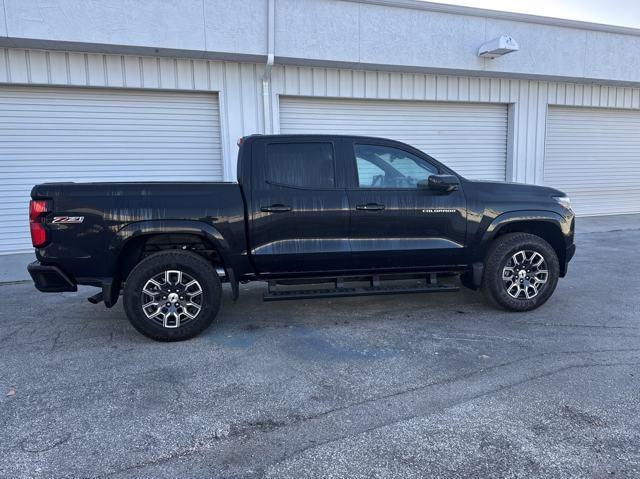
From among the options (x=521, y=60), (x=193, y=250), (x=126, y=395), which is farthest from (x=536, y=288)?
(x=521, y=60)

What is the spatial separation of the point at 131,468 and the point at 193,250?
2401 millimetres

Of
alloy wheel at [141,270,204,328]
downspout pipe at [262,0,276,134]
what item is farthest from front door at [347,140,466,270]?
downspout pipe at [262,0,276,134]

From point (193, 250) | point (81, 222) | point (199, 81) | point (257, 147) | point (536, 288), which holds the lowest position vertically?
point (536, 288)

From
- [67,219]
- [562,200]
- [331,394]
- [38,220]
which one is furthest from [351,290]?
[38,220]

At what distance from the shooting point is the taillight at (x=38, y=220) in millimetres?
4016

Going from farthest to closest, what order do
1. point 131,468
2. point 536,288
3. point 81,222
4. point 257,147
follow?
point 536,288
point 257,147
point 81,222
point 131,468

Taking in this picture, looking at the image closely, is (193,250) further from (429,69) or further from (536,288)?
(429,69)

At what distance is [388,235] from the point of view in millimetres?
4707

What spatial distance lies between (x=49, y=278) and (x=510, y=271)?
183 inches

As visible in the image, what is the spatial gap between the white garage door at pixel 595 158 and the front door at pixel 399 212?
8.49 m

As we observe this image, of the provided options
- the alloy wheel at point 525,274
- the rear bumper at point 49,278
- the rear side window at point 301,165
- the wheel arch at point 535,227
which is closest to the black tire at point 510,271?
the alloy wheel at point 525,274

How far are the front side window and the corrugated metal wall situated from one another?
4872 mm

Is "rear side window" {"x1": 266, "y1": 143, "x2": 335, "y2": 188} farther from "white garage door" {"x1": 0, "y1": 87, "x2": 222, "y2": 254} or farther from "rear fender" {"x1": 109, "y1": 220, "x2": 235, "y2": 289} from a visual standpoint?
"white garage door" {"x1": 0, "y1": 87, "x2": 222, "y2": 254}

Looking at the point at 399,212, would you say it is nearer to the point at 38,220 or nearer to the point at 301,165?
the point at 301,165
